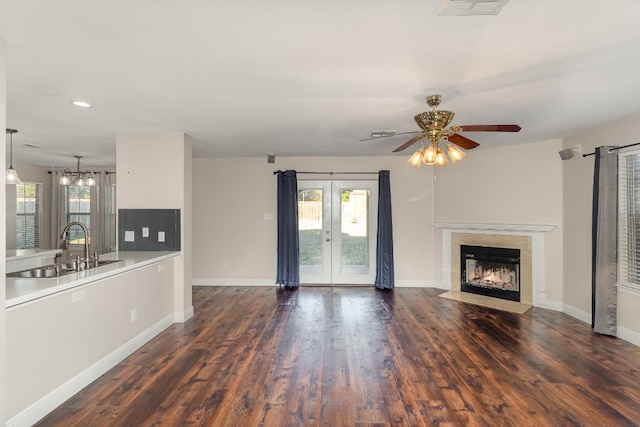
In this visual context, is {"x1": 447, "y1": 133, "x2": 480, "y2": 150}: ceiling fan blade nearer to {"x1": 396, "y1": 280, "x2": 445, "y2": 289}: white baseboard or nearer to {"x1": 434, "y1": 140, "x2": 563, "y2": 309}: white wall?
{"x1": 434, "y1": 140, "x2": 563, "y2": 309}: white wall

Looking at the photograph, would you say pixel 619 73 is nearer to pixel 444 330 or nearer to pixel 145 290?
pixel 444 330

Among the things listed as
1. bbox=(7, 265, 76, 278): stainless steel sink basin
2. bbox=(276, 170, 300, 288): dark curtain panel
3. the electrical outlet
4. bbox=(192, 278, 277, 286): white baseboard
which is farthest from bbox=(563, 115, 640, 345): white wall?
bbox=(7, 265, 76, 278): stainless steel sink basin

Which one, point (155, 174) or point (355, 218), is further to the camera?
point (355, 218)

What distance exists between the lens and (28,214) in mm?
7598

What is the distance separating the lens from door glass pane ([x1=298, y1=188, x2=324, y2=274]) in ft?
20.9

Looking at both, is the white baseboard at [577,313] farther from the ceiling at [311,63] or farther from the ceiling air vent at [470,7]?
the ceiling air vent at [470,7]

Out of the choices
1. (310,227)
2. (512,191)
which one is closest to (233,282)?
(310,227)

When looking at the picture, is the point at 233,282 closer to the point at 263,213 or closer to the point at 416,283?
the point at 263,213

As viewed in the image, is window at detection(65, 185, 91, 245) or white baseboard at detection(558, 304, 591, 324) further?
window at detection(65, 185, 91, 245)

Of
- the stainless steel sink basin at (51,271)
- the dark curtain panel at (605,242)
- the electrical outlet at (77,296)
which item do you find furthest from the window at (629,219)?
the stainless steel sink basin at (51,271)

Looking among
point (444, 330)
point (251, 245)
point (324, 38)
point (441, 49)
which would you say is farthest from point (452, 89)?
point (251, 245)

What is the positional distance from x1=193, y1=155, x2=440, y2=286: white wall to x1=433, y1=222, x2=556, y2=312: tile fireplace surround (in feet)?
1.49

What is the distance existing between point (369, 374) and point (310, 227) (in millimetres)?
3683

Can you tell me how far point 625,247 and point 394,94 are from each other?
10.7 feet
